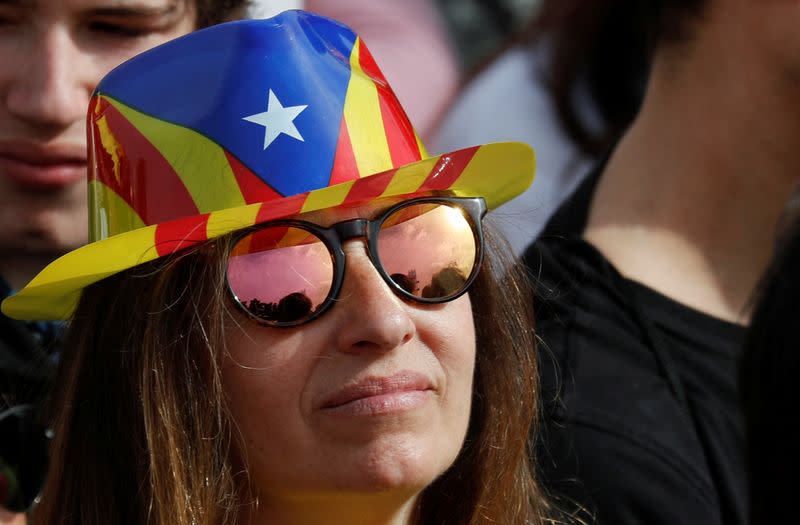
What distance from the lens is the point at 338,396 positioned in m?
2.14

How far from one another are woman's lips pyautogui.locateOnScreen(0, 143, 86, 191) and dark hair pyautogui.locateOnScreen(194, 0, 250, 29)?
43 centimetres

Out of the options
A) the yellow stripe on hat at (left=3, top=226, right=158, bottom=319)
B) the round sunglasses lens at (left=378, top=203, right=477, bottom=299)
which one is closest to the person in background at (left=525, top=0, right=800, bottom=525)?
the round sunglasses lens at (left=378, top=203, right=477, bottom=299)

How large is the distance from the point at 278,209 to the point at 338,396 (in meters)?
0.32

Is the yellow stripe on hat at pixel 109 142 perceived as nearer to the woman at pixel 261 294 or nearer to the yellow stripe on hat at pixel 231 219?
the woman at pixel 261 294

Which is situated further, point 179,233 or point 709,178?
point 709,178

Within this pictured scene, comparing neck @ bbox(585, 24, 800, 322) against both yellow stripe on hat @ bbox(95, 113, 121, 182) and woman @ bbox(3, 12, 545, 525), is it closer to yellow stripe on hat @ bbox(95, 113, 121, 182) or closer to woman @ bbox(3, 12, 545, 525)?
woman @ bbox(3, 12, 545, 525)

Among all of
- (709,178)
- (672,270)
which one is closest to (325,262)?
(672,270)

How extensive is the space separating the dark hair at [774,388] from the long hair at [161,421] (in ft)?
2.84

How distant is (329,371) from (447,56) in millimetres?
3285

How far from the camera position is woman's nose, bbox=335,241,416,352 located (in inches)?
84.0

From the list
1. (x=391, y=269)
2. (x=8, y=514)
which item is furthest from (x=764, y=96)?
(x=8, y=514)

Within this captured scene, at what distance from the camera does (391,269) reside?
219 cm

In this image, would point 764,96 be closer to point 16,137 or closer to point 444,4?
point 16,137

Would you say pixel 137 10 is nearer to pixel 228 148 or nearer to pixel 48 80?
pixel 48 80
